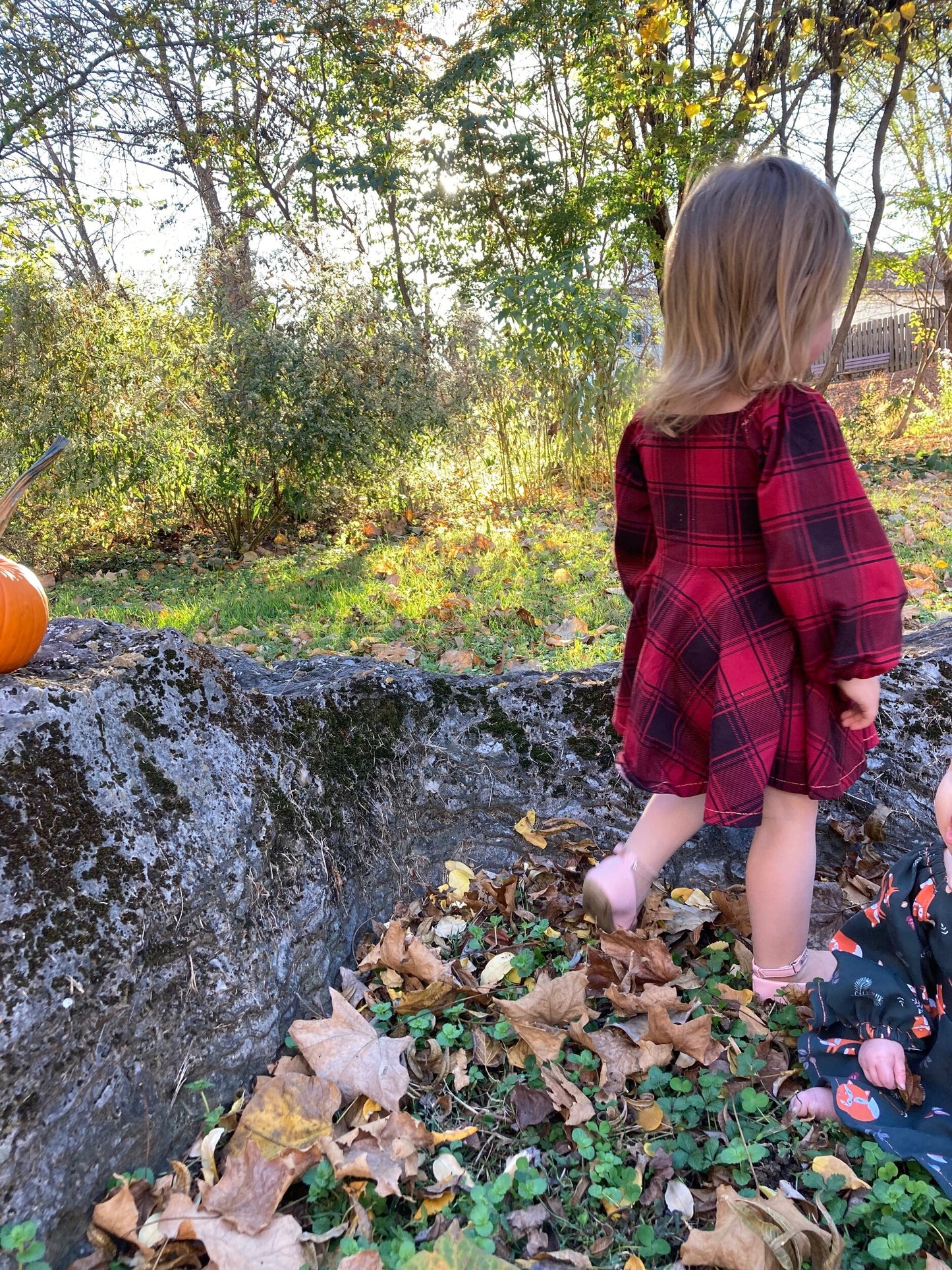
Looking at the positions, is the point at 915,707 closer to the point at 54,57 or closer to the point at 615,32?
the point at 615,32

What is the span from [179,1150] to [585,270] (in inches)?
351

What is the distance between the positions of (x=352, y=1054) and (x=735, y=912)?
3.41 feet

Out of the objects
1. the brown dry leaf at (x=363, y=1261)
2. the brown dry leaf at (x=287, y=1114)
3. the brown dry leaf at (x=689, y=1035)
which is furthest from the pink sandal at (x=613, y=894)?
the brown dry leaf at (x=363, y=1261)

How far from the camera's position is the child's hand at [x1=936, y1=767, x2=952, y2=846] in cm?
145

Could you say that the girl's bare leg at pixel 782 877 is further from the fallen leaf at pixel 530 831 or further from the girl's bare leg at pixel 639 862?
the fallen leaf at pixel 530 831

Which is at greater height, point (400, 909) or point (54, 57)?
point (54, 57)

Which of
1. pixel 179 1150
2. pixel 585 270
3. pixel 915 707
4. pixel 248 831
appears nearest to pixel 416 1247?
pixel 179 1150

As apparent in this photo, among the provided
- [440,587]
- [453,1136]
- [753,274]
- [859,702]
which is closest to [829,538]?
[859,702]

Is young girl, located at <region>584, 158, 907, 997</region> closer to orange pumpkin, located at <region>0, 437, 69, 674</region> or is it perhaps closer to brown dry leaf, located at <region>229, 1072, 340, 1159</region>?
brown dry leaf, located at <region>229, 1072, 340, 1159</region>

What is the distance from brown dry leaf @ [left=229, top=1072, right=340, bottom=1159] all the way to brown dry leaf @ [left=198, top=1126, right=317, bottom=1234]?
0.06 feet

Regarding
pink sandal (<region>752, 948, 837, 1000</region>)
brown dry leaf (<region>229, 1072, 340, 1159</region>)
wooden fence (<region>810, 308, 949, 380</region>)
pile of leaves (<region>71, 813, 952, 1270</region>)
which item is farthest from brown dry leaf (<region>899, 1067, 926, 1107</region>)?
wooden fence (<region>810, 308, 949, 380</region>)

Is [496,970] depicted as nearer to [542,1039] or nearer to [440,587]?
[542,1039]

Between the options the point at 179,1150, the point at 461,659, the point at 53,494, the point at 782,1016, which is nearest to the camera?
the point at 179,1150

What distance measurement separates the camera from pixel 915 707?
225 centimetres
